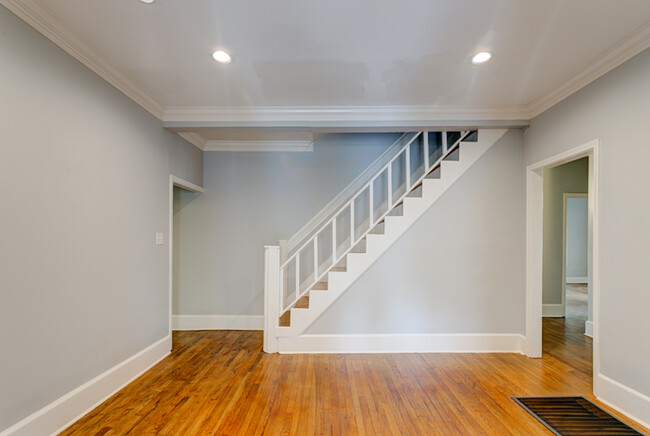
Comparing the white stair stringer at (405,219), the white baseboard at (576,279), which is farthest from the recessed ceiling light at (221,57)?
the white baseboard at (576,279)

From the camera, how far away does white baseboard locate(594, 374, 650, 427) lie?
212 centimetres

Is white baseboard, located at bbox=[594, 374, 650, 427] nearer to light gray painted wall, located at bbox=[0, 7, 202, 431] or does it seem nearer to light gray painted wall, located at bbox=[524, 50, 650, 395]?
light gray painted wall, located at bbox=[524, 50, 650, 395]

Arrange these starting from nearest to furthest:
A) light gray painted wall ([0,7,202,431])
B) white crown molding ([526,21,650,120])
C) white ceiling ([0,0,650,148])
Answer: light gray painted wall ([0,7,202,431]), white ceiling ([0,0,650,148]), white crown molding ([526,21,650,120])

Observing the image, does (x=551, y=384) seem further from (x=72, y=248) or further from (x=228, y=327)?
(x=72, y=248)

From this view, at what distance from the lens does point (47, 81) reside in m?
2.00

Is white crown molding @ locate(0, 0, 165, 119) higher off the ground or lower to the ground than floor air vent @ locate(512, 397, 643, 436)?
higher

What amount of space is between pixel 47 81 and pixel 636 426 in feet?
14.9

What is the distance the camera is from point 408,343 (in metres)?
3.51

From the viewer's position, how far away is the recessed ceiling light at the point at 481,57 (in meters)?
2.33

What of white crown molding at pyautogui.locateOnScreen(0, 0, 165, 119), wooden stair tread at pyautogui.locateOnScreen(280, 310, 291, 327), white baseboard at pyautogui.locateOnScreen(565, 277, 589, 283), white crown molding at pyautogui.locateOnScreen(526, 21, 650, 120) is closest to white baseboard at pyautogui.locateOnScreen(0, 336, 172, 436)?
wooden stair tread at pyautogui.locateOnScreen(280, 310, 291, 327)

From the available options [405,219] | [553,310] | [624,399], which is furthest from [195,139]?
[553,310]

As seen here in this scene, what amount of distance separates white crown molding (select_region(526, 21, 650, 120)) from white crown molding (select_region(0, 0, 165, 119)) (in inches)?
148

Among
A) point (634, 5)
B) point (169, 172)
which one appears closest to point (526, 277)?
point (634, 5)

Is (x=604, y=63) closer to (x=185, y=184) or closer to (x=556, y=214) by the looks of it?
(x=556, y=214)
